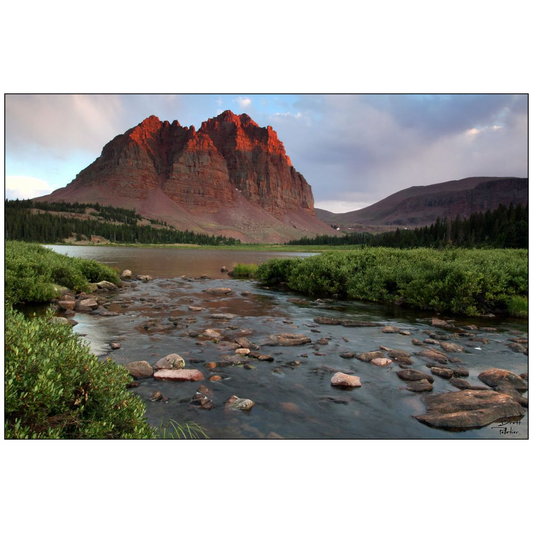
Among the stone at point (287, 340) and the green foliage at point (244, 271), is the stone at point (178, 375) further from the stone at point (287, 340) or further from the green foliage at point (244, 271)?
the green foliage at point (244, 271)

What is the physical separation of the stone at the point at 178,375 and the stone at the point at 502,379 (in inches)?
291

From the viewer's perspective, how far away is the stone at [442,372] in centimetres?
910

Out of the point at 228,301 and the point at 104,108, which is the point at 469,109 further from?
the point at 228,301

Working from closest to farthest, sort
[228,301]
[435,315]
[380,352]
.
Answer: [380,352]
[435,315]
[228,301]

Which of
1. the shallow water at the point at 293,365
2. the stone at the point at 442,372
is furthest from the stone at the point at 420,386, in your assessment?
the stone at the point at 442,372

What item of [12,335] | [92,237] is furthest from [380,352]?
[92,237]

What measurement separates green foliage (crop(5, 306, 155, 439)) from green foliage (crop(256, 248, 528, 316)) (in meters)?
16.3

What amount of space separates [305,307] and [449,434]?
563 inches

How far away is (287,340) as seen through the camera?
41.0ft

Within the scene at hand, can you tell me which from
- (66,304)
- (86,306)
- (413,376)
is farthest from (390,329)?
(66,304)

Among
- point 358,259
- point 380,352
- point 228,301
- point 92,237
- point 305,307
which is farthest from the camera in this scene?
point 92,237
